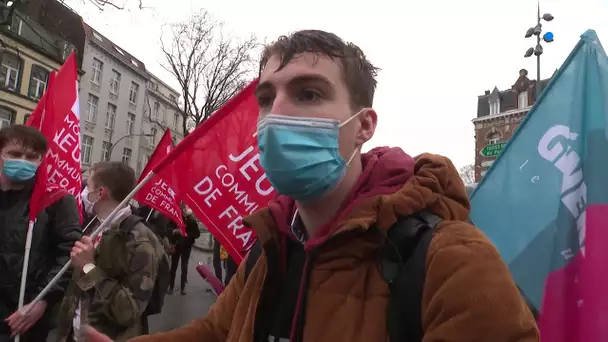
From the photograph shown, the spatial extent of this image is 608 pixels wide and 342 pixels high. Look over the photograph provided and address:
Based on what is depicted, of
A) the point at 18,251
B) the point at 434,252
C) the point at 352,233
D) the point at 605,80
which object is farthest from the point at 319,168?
the point at 18,251

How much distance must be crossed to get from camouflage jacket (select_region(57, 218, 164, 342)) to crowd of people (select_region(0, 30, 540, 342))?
117 cm

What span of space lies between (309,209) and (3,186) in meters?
2.76

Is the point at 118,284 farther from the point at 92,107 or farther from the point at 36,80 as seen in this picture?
the point at 92,107

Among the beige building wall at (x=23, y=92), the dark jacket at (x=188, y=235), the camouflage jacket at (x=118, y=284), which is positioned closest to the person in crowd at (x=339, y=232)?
the camouflage jacket at (x=118, y=284)

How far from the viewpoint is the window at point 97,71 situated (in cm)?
3884

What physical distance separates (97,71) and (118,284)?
4129 centimetres

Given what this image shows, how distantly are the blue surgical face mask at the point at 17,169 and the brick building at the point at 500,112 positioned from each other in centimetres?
4525

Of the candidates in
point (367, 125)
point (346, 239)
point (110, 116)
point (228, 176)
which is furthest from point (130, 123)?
point (346, 239)

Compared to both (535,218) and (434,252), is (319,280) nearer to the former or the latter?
(434,252)

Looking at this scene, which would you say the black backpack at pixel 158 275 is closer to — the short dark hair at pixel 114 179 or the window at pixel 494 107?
the short dark hair at pixel 114 179

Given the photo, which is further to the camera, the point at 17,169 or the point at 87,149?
the point at 87,149

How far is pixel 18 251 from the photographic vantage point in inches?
122

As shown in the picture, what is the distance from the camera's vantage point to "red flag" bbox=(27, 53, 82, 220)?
3.71m

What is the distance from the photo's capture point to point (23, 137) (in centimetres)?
327
